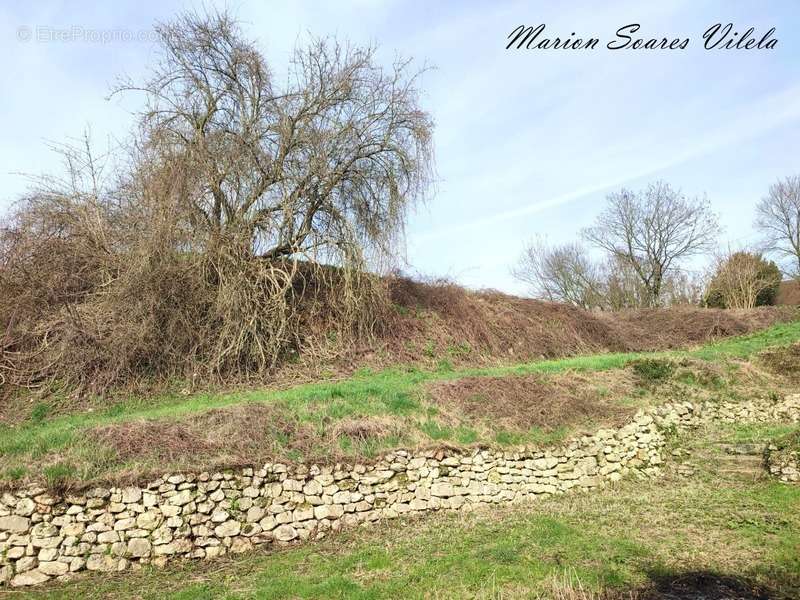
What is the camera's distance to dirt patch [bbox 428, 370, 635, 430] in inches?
444

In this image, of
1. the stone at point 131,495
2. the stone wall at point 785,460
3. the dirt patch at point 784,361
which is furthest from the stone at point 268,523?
the dirt patch at point 784,361

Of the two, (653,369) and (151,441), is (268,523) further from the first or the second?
(653,369)

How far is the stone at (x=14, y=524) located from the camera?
747cm

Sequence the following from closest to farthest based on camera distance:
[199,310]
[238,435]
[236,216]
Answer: [238,435]
[199,310]
[236,216]

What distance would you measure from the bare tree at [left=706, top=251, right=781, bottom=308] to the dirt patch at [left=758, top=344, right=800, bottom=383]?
18.2 m

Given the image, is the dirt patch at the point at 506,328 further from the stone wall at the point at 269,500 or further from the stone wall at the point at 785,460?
the stone wall at the point at 785,460

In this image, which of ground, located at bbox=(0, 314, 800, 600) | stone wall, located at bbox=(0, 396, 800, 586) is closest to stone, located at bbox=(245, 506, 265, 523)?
stone wall, located at bbox=(0, 396, 800, 586)

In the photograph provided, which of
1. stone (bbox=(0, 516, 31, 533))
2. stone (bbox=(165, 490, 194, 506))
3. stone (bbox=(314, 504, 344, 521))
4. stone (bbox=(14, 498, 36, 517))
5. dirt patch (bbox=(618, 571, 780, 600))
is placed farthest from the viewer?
stone (bbox=(314, 504, 344, 521))

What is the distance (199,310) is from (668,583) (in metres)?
12.3

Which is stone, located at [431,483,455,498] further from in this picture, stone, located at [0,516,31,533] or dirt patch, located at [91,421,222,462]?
stone, located at [0,516,31,533]

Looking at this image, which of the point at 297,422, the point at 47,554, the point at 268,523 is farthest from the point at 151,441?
the point at 297,422

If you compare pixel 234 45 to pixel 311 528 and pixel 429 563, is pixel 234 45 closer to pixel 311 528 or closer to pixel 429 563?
pixel 311 528

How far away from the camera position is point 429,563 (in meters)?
7.18

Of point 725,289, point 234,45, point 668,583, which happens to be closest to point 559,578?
point 668,583
